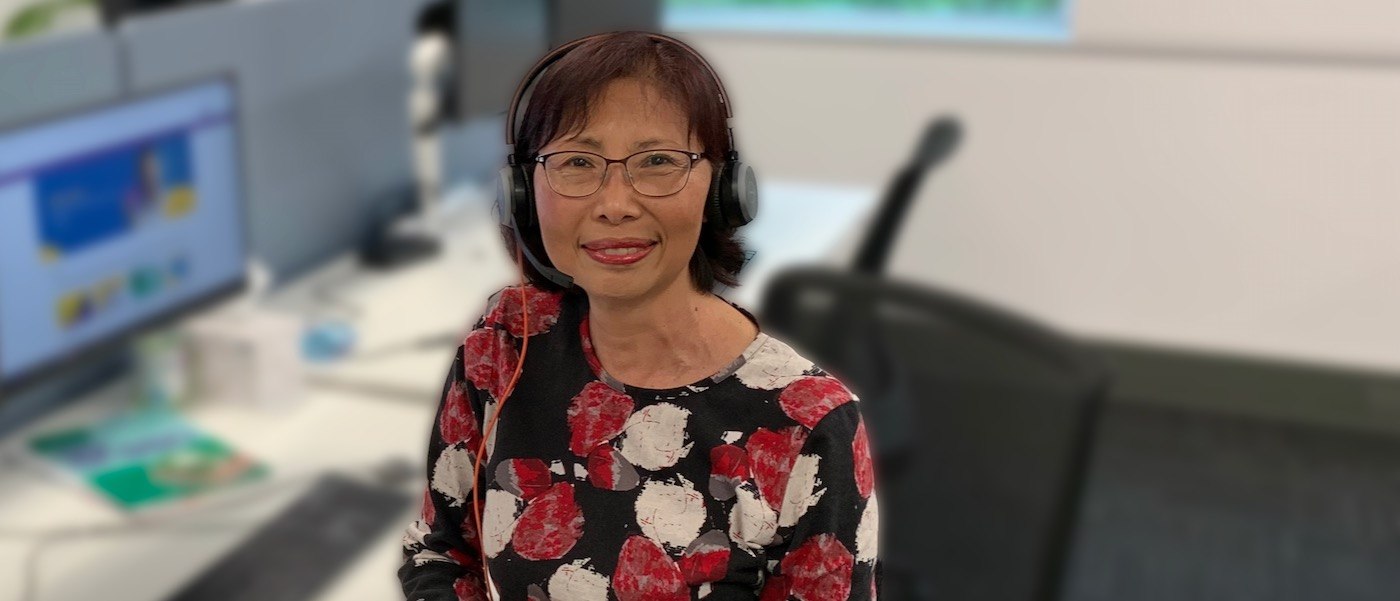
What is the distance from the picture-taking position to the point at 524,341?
544 mm

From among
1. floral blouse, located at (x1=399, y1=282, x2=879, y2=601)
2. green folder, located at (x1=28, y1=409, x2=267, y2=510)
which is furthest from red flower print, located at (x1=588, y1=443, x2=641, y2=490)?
green folder, located at (x1=28, y1=409, x2=267, y2=510)

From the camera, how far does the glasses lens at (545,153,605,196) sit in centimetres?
48

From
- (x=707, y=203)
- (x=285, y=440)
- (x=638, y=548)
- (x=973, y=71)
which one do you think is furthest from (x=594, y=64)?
(x=973, y=71)

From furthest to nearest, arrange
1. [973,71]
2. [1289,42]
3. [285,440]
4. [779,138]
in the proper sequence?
[779,138] < [973,71] < [1289,42] < [285,440]

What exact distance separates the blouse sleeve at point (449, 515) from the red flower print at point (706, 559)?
0.37 feet

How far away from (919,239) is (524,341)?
113 inches

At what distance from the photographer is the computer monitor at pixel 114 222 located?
139 centimetres

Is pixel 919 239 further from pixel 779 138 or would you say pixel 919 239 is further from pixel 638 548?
pixel 638 548

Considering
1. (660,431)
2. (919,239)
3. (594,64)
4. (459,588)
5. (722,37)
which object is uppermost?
(594,64)

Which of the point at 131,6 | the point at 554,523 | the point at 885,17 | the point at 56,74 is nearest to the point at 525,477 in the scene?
the point at 554,523

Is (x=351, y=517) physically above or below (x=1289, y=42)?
below

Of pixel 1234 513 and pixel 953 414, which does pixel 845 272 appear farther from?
pixel 1234 513

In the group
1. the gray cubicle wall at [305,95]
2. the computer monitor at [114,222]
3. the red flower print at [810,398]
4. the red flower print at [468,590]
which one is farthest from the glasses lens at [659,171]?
the gray cubicle wall at [305,95]

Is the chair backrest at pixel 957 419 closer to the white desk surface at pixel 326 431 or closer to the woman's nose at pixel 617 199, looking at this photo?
the white desk surface at pixel 326 431
